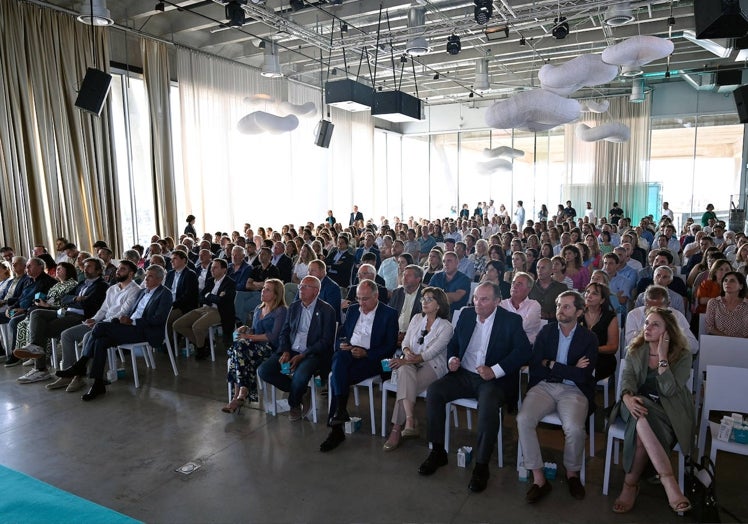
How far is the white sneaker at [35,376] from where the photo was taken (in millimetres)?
5344

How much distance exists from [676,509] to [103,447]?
386 cm

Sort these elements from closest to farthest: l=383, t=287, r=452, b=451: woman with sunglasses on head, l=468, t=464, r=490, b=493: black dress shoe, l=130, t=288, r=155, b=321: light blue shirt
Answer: l=468, t=464, r=490, b=493: black dress shoe → l=383, t=287, r=452, b=451: woman with sunglasses on head → l=130, t=288, r=155, b=321: light blue shirt

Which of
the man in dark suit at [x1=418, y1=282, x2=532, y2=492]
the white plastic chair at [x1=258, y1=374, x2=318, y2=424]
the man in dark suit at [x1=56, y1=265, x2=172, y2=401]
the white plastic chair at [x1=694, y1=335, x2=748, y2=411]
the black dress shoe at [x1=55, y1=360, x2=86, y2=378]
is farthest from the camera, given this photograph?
the black dress shoe at [x1=55, y1=360, x2=86, y2=378]

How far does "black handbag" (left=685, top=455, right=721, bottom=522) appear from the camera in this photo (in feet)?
8.97

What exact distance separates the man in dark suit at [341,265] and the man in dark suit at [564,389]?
4625mm

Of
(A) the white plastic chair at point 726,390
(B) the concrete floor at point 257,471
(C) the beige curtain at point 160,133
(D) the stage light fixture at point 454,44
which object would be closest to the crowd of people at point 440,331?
(B) the concrete floor at point 257,471

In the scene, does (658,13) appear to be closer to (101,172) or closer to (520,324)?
(520,324)

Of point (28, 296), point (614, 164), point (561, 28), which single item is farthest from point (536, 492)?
point (614, 164)

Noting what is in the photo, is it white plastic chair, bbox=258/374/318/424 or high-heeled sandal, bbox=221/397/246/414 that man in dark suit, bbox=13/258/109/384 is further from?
high-heeled sandal, bbox=221/397/246/414

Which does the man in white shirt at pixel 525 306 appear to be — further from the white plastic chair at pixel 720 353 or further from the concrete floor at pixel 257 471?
the white plastic chair at pixel 720 353

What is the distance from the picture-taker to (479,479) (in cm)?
320

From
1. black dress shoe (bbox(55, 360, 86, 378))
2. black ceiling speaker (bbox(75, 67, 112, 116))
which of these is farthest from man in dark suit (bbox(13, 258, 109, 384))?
black ceiling speaker (bbox(75, 67, 112, 116))

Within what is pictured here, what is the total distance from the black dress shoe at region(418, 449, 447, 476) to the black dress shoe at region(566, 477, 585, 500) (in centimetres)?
80

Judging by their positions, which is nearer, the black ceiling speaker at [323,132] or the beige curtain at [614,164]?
the black ceiling speaker at [323,132]
